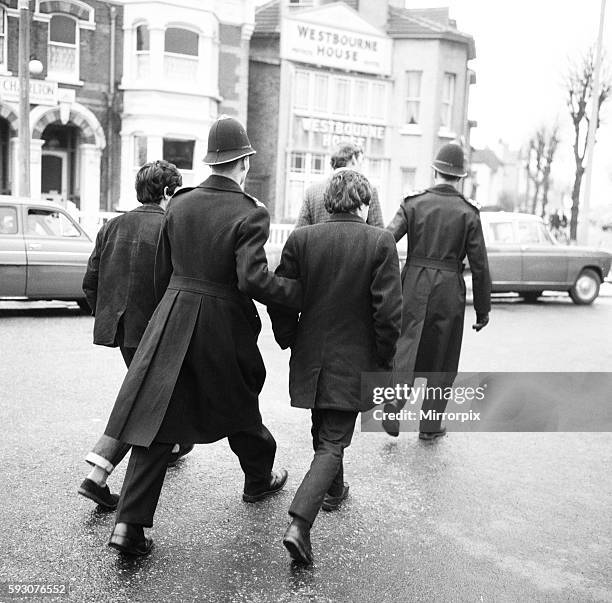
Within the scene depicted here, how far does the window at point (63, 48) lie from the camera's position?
22.8m

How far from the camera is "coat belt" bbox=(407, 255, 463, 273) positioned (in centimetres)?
550

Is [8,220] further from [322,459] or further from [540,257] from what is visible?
[540,257]

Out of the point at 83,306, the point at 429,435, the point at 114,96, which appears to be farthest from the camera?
the point at 114,96

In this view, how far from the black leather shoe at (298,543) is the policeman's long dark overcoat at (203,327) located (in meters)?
0.58

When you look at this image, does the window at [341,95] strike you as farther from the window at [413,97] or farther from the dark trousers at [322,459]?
the dark trousers at [322,459]

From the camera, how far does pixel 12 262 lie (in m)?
11.1

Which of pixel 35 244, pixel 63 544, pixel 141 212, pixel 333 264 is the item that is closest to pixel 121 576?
pixel 63 544

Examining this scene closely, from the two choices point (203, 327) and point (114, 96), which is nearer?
point (203, 327)

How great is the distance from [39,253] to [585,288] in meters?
10.6

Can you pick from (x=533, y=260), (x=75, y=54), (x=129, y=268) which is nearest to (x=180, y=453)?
(x=129, y=268)

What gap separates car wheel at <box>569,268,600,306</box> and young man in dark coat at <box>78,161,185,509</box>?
13.0 m

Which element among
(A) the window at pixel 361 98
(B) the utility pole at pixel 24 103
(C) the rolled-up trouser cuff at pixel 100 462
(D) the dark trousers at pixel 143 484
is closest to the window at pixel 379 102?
(A) the window at pixel 361 98

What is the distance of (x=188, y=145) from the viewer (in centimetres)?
2456

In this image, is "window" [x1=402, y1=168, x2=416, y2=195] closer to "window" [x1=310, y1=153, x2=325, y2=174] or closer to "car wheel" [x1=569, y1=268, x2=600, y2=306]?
"window" [x1=310, y1=153, x2=325, y2=174]
